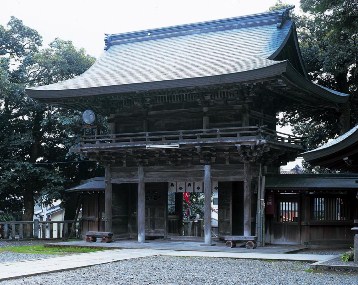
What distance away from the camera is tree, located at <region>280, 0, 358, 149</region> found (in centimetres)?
2612

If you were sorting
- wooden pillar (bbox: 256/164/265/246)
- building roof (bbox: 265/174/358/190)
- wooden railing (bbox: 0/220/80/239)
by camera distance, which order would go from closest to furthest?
building roof (bbox: 265/174/358/190) → wooden pillar (bbox: 256/164/265/246) → wooden railing (bbox: 0/220/80/239)

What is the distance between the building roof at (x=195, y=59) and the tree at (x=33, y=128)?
318 cm

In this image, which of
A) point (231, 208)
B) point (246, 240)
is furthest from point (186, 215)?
point (246, 240)

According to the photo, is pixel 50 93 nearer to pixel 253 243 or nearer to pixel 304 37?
pixel 253 243

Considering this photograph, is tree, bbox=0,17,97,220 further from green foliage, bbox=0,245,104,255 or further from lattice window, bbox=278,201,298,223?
lattice window, bbox=278,201,298,223

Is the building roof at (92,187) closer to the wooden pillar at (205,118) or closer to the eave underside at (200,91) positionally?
the eave underside at (200,91)

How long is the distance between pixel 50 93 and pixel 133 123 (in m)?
3.79

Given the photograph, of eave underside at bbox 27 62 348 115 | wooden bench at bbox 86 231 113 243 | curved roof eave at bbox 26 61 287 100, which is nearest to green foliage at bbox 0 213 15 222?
eave underside at bbox 27 62 348 115

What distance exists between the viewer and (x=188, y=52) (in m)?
26.9

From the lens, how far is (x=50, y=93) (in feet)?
78.4

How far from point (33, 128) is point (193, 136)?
38.5ft

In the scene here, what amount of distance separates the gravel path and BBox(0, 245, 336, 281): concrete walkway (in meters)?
0.44

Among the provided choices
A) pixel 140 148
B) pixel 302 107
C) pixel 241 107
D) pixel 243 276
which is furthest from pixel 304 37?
pixel 243 276

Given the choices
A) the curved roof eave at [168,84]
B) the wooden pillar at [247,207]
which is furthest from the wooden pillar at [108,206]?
the wooden pillar at [247,207]
